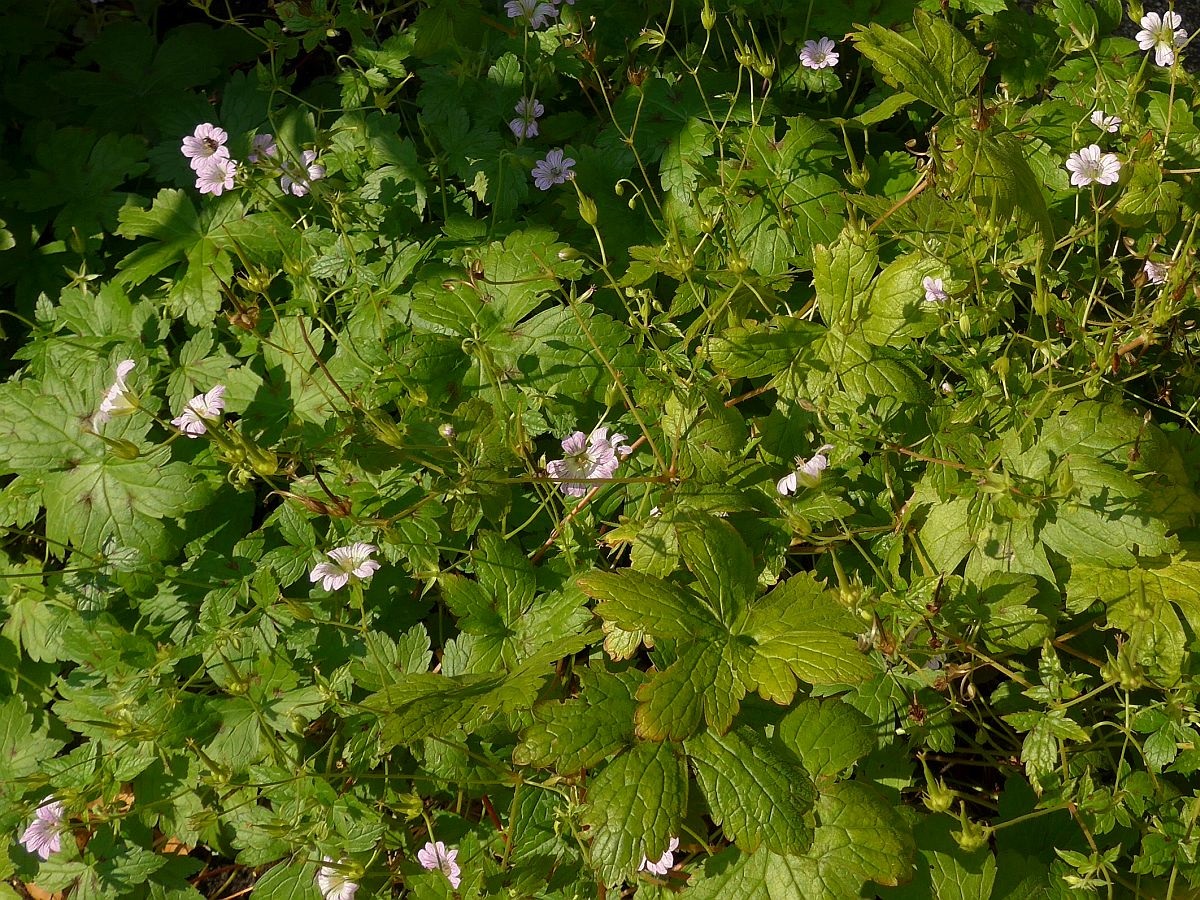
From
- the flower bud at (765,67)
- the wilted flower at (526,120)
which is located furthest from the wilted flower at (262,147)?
the flower bud at (765,67)

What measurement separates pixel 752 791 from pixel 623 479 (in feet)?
2.29

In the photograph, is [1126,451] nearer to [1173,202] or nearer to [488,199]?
[1173,202]

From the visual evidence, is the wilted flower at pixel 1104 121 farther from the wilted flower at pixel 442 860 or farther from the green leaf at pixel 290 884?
the green leaf at pixel 290 884

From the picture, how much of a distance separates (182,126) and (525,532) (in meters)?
1.86

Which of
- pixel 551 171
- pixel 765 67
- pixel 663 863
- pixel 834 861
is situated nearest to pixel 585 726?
pixel 663 863

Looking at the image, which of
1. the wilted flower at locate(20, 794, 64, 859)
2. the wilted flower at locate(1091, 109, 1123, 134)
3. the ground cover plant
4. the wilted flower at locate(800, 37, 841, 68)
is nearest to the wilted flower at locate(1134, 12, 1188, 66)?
the ground cover plant

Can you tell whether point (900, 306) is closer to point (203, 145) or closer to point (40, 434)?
point (203, 145)

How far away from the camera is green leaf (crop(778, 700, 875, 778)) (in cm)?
199

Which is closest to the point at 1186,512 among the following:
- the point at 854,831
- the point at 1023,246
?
the point at 1023,246

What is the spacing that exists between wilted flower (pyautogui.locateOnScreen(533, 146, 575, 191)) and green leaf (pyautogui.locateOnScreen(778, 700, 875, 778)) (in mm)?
1589

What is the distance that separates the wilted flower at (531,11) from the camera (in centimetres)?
282

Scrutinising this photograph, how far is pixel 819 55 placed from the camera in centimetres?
283

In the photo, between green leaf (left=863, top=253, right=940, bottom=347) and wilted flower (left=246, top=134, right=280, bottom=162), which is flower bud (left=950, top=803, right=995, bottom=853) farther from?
wilted flower (left=246, top=134, right=280, bottom=162)

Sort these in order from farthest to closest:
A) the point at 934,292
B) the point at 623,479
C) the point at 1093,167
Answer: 1. the point at 1093,167
2. the point at 934,292
3. the point at 623,479
